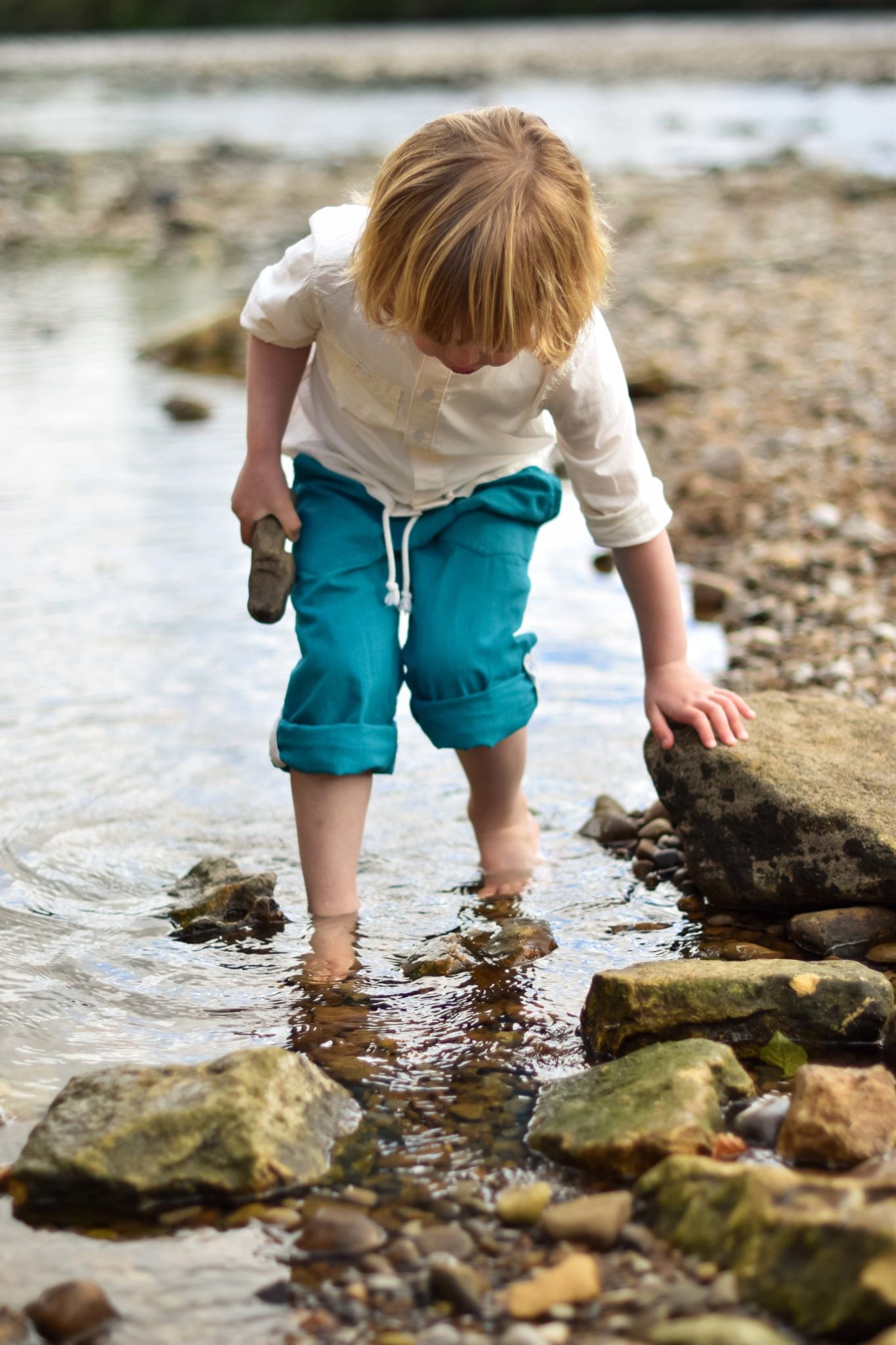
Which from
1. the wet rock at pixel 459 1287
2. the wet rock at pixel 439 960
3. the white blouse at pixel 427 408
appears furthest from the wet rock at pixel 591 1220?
the white blouse at pixel 427 408

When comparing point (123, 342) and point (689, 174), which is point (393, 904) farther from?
point (689, 174)

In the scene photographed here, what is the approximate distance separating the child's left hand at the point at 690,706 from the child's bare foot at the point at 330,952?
2.37 feet

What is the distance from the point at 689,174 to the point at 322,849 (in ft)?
54.3

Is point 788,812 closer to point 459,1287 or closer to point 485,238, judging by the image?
point 485,238

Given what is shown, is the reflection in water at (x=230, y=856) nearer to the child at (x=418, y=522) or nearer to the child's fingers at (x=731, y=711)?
the child at (x=418, y=522)

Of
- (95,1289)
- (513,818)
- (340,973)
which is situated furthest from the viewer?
(513,818)

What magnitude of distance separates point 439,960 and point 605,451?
1013 millimetres

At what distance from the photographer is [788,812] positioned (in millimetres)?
2896

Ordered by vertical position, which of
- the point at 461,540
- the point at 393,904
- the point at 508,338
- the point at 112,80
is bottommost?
the point at 393,904

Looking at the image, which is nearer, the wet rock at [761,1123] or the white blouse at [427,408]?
the wet rock at [761,1123]

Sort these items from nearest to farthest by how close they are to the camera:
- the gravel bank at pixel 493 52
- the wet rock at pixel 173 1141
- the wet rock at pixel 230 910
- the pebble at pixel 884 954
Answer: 1. the wet rock at pixel 173 1141
2. the pebble at pixel 884 954
3. the wet rock at pixel 230 910
4. the gravel bank at pixel 493 52

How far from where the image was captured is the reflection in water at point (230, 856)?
7.32 feet

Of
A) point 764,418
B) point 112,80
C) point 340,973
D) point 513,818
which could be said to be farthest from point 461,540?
point 112,80

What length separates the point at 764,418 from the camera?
22.7 feet
